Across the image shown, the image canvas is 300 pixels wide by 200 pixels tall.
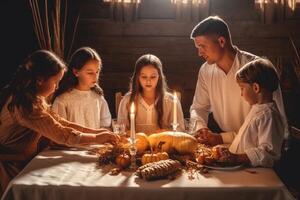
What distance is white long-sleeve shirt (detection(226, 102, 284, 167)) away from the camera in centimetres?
264

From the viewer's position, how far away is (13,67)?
5.90 metres

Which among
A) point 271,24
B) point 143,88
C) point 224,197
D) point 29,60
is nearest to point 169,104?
point 143,88

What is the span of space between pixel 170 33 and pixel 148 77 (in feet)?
6.70

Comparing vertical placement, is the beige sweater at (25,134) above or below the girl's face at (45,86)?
below

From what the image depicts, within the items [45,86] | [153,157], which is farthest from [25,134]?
[153,157]

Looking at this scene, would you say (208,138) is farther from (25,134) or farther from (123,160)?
(25,134)

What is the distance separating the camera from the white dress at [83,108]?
423 cm

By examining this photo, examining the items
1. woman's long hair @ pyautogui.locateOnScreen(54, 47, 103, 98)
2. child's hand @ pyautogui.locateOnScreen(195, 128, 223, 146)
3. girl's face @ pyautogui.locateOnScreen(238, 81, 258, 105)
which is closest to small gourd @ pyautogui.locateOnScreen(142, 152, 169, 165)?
child's hand @ pyautogui.locateOnScreen(195, 128, 223, 146)

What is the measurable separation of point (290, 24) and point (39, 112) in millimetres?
4105

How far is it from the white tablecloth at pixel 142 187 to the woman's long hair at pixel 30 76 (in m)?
0.82

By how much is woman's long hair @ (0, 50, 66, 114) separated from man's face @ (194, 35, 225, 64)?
121cm

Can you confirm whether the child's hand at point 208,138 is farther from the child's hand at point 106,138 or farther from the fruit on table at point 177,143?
the child's hand at point 106,138

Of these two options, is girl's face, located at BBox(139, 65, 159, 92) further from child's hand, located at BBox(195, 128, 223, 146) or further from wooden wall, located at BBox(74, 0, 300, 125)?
wooden wall, located at BBox(74, 0, 300, 125)

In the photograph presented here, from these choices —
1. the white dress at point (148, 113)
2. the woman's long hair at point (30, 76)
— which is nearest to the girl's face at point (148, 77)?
the white dress at point (148, 113)
